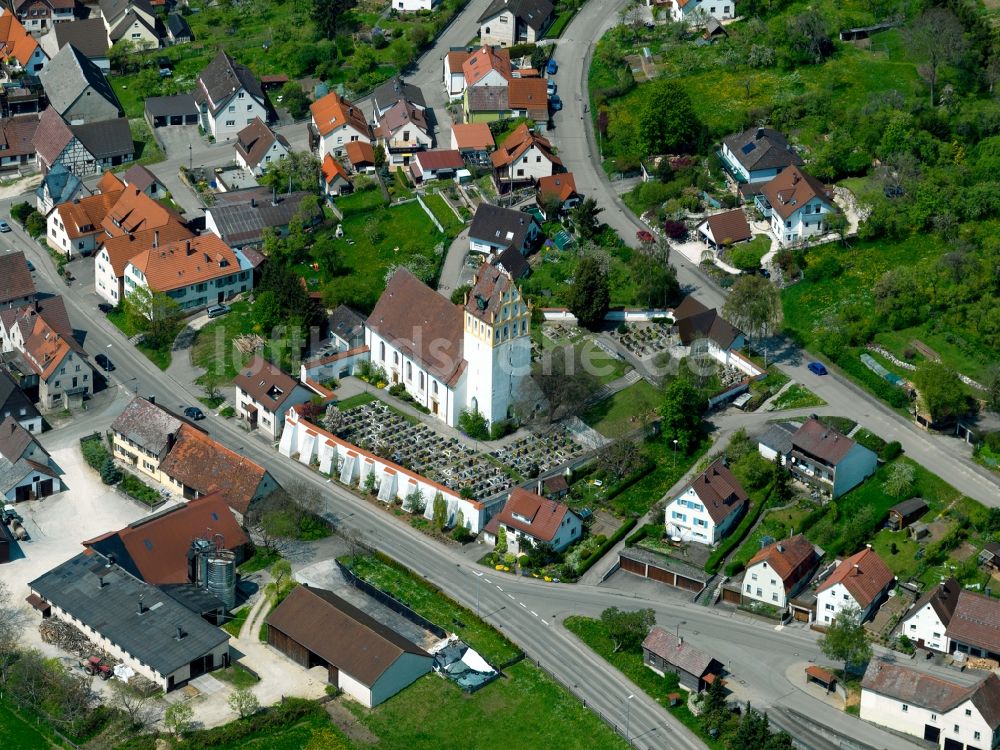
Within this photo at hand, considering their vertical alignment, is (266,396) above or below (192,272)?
below

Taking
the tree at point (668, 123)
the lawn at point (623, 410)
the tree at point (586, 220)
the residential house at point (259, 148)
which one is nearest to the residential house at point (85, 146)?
the residential house at point (259, 148)

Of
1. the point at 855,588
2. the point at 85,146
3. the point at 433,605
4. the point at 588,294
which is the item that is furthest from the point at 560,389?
the point at 85,146

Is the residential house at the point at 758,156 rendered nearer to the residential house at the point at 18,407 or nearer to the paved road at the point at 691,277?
the paved road at the point at 691,277

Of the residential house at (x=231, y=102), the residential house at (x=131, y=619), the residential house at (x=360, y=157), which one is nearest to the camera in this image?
the residential house at (x=131, y=619)

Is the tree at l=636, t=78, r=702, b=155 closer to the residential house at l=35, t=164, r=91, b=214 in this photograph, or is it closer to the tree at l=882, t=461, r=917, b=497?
the tree at l=882, t=461, r=917, b=497

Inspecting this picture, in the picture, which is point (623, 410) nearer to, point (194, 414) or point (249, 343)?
point (249, 343)

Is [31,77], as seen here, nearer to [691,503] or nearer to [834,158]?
[834,158]
